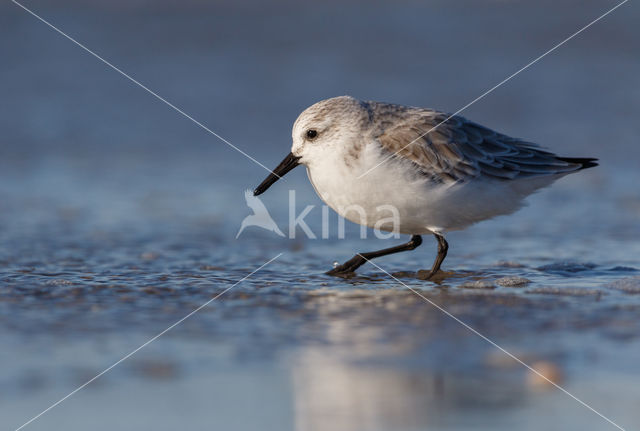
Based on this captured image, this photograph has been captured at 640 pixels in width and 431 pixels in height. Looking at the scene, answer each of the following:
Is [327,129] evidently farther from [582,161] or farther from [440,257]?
[582,161]

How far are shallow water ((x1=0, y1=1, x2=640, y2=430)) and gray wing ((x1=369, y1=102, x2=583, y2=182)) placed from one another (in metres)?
0.70

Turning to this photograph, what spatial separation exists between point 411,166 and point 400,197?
0.24 metres

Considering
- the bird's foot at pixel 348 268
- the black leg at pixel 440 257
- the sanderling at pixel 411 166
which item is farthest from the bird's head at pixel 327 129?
the black leg at pixel 440 257

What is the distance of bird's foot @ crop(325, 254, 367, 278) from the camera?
19.5 feet

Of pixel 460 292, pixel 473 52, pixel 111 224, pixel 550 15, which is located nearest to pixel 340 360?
pixel 460 292

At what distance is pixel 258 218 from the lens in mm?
7859

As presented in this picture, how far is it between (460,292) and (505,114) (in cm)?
620

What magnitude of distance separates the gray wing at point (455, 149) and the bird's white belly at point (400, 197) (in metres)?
0.10

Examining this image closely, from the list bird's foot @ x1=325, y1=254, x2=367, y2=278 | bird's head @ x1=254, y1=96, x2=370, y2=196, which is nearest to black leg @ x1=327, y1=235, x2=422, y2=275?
bird's foot @ x1=325, y1=254, x2=367, y2=278

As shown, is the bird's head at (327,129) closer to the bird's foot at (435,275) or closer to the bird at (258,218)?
the bird's foot at (435,275)

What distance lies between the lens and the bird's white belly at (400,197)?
220 inches

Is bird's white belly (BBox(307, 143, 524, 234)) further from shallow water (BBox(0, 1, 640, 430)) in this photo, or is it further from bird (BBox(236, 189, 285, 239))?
bird (BBox(236, 189, 285, 239))

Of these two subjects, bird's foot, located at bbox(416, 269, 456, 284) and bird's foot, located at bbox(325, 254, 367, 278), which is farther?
bird's foot, located at bbox(325, 254, 367, 278)

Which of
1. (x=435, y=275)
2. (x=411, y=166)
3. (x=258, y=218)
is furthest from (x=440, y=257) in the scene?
(x=258, y=218)
